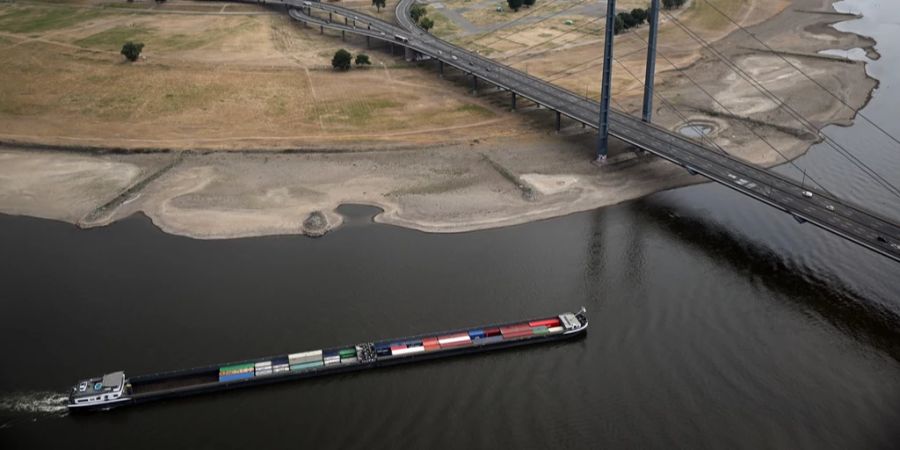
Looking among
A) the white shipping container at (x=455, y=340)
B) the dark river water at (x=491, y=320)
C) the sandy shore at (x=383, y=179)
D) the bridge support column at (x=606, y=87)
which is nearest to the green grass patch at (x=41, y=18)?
the sandy shore at (x=383, y=179)

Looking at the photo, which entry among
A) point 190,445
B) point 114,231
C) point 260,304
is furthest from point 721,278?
point 114,231

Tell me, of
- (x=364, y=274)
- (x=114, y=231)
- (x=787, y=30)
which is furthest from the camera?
(x=787, y=30)

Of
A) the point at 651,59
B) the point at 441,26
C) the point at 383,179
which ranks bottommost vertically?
the point at 383,179

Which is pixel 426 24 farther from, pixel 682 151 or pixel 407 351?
pixel 407 351

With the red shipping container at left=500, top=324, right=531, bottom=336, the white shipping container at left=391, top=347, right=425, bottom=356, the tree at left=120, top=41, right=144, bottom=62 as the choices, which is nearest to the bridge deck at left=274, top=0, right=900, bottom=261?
the red shipping container at left=500, top=324, right=531, bottom=336

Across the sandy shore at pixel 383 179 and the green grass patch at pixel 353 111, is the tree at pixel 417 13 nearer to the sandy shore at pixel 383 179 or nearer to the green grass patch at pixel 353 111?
the green grass patch at pixel 353 111

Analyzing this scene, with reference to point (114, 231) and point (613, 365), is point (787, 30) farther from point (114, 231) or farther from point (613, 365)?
point (114, 231)

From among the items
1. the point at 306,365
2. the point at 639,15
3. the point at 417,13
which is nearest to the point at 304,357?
the point at 306,365

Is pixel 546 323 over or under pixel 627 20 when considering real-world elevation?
under
